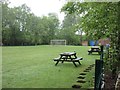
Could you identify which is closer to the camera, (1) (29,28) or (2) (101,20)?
(2) (101,20)

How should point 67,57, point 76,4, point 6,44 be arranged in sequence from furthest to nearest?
point 6,44
point 67,57
point 76,4

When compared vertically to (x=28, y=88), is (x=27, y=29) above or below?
above

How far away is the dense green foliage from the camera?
294cm

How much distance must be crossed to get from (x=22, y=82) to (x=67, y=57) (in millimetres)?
2522

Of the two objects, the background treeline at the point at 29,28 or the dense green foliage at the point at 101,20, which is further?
the background treeline at the point at 29,28

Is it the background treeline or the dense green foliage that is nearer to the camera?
the dense green foliage

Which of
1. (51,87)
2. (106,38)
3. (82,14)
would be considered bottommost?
(51,87)

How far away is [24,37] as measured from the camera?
1367 cm

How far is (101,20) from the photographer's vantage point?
3.10 m

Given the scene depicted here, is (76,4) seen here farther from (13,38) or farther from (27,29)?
(27,29)

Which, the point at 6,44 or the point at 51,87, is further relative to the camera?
the point at 6,44

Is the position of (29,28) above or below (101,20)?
above

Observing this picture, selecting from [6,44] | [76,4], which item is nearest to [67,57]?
[76,4]

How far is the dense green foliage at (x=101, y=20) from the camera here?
294 cm
